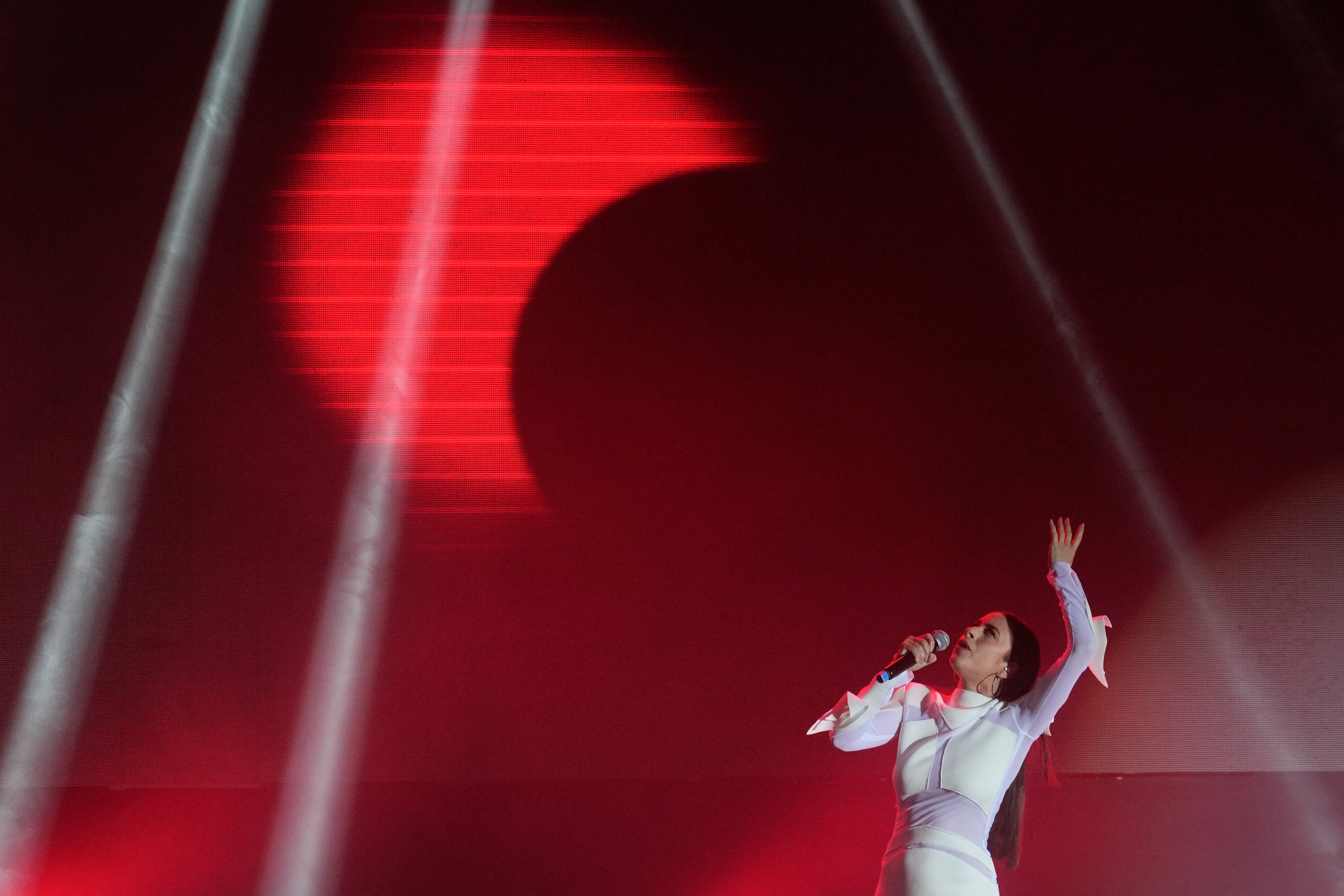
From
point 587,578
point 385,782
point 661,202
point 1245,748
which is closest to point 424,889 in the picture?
point 385,782

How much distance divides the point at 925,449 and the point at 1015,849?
1.38 m

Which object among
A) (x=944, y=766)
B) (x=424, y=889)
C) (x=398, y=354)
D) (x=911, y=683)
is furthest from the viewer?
(x=398, y=354)

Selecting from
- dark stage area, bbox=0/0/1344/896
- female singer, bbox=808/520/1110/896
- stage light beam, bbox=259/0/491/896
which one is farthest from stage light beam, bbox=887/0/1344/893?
stage light beam, bbox=259/0/491/896

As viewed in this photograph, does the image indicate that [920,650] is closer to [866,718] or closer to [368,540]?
[866,718]

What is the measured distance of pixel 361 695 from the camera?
122 inches

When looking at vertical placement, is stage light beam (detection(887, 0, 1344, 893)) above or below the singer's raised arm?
above

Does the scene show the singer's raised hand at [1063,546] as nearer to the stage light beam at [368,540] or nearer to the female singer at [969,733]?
the female singer at [969,733]

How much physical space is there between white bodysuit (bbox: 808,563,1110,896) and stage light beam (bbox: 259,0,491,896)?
1.63 meters

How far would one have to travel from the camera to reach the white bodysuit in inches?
77.4

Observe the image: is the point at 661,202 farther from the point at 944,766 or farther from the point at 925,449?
the point at 944,766

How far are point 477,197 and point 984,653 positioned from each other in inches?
84.3

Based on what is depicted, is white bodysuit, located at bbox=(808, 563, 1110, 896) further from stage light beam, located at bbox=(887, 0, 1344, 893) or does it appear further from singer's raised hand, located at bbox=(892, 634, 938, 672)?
stage light beam, located at bbox=(887, 0, 1344, 893)

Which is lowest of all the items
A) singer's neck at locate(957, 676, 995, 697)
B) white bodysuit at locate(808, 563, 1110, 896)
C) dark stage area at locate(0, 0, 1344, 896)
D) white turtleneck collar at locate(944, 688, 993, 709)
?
white bodysuit at locate(808, 563, 1110, 896)

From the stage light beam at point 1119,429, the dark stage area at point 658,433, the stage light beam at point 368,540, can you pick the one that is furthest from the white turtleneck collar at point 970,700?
the stage light beam at point 368,540
